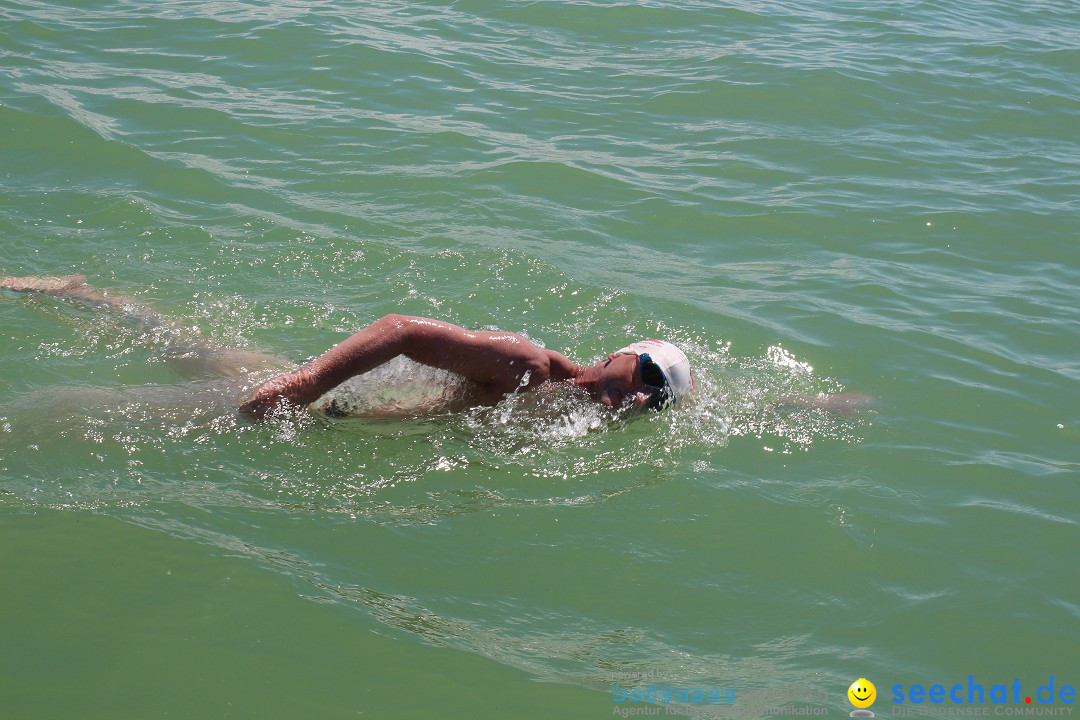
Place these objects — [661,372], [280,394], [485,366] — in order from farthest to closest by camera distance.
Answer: [661,372], [485,366], [280,394]

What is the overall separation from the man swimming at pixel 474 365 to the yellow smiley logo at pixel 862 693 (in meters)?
2.07

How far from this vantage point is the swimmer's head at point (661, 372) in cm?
589

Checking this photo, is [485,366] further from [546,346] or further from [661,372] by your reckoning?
[546,346]

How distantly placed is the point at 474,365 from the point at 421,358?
1.08ft

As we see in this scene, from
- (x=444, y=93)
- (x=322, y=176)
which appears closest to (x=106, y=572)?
(x=322, y=176)

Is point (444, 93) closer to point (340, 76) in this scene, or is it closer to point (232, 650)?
point (340, 76)

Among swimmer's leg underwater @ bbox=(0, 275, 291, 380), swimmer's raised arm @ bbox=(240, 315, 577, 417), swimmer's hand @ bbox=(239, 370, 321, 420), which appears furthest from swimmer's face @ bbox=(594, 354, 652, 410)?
swimmer's leg underwater @ bbox=(0, 275, 291, 380)

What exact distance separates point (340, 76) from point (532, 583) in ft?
27.5

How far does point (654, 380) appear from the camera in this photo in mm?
5902

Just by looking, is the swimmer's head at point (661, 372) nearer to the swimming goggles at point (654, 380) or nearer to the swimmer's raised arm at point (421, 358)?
the swimming goggles at point (654, 380)

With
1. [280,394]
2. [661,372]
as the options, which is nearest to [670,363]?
[661,372]

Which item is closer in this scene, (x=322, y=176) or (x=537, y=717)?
(x=537, y=717)

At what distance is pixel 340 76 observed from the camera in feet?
38.0

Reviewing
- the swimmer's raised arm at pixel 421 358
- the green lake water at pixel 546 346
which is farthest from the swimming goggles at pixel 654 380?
the swimmer's raised arm at pixel 421 358
